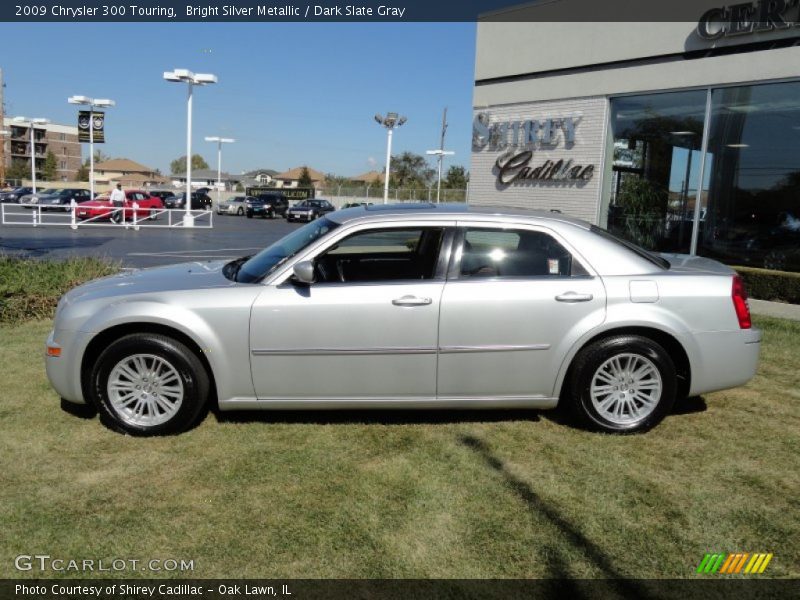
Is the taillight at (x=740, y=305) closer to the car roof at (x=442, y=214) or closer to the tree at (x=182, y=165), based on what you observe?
the car roof at (x=442, y=214)

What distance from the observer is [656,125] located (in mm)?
14641

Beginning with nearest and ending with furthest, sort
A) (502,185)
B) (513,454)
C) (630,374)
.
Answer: (513,454) → (630,374) → (502,185)

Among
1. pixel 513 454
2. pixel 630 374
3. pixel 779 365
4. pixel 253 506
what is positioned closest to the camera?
pixel 253 506

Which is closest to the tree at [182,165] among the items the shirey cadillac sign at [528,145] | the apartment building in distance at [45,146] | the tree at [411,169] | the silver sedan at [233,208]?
the apartment building in distance at [45,146]

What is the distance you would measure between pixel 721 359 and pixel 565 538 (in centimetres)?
209

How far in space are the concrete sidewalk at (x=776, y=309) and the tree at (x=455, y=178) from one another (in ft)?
214

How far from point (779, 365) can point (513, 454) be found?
376 cm

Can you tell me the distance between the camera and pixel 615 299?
4406 mm

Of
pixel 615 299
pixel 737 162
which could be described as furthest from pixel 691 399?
pixel 737 162

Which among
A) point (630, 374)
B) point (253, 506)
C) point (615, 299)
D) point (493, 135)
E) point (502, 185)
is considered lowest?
point (253, 506)

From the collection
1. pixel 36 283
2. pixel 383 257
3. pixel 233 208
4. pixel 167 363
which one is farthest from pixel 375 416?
pixel 233 208

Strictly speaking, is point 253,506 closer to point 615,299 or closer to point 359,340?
point 359,340

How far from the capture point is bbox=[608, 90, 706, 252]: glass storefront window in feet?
45.5

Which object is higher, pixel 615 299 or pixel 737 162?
pixel 737 162
